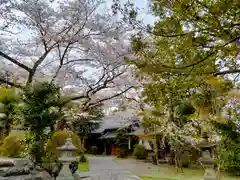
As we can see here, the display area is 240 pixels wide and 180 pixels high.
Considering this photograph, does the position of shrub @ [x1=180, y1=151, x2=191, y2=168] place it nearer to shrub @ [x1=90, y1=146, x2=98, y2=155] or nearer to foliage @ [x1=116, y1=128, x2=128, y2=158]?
foliage @ [x1=116, y1=128, x2=128, y2=158]

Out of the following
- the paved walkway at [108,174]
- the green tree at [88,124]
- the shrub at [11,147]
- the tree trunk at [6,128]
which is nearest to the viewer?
the paved walkway at [108,174]

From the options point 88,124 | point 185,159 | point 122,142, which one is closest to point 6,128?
point 185,159


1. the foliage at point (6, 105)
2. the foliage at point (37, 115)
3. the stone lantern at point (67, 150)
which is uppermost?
the foliage at point (6, 105)

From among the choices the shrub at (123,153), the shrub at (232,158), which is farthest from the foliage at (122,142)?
the shrub at (232,158)

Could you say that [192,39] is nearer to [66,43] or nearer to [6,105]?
[66,43]

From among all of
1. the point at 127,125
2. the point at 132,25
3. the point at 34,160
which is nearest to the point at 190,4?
the point at 132,25

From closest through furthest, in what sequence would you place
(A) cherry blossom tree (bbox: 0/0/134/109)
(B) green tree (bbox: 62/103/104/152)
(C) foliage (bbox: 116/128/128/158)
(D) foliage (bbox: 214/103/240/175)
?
(D) foliage (bbox: 214/103/240/175)
(A) cherry blossom tree (bbox: 0/0/134/109)
(C) foliage (bbox: 116/128/128/158)
(B) green tree (bbox: 62/103/104/152)

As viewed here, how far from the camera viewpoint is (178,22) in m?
3.35

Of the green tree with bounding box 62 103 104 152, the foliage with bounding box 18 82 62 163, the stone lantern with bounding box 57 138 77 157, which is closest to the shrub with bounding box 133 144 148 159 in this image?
the green tree with bounding box 62 103 104 152

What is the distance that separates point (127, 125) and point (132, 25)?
16438 millimetres

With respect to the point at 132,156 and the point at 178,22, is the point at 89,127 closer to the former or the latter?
the point at 132,156

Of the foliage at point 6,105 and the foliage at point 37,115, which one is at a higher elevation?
the foliage at point 6,105

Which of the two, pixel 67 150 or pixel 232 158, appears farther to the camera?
pixel 232 158

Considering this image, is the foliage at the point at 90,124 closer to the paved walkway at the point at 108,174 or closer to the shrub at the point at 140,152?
the shrub at the point at 140,152
